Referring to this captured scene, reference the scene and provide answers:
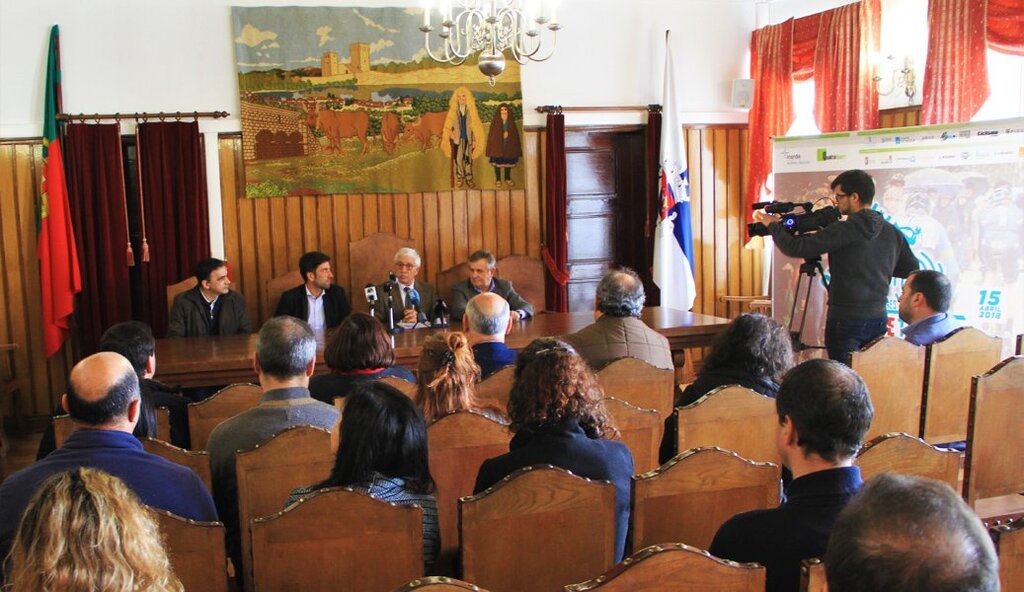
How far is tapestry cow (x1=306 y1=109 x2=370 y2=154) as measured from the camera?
Answer: 7.00 meters

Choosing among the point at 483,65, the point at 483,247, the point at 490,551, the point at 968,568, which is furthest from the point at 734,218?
the point at 968,568

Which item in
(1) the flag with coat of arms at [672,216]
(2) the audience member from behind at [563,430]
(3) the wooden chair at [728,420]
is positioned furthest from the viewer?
(1) the flag with coat of arms at [672,216]

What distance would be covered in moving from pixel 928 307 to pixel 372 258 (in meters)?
Result: 4.05

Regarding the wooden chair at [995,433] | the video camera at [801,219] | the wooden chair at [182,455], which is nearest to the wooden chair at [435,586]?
the wooden chair at [182,455]

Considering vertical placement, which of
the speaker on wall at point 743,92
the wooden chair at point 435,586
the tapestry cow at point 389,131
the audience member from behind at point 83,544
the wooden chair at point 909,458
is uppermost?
the speaker on wall at point 743,92

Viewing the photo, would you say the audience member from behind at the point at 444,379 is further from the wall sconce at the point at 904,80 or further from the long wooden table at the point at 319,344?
the wall sconce at the point at 904,80

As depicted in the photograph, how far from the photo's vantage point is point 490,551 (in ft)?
7.44

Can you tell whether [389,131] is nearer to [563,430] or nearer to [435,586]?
[563,430]

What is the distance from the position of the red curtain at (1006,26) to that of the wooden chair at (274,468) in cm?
477

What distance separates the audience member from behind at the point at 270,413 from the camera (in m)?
3.01

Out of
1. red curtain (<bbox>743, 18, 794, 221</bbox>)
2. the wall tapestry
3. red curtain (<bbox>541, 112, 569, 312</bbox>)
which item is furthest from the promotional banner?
the wall tapestry

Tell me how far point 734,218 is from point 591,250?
1295 mm

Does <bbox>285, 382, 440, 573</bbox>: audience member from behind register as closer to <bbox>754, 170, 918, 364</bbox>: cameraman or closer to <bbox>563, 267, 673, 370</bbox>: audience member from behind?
<bbox>563, 267, 673, 370</bbox>: audience member from behind

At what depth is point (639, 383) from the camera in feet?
12.8
